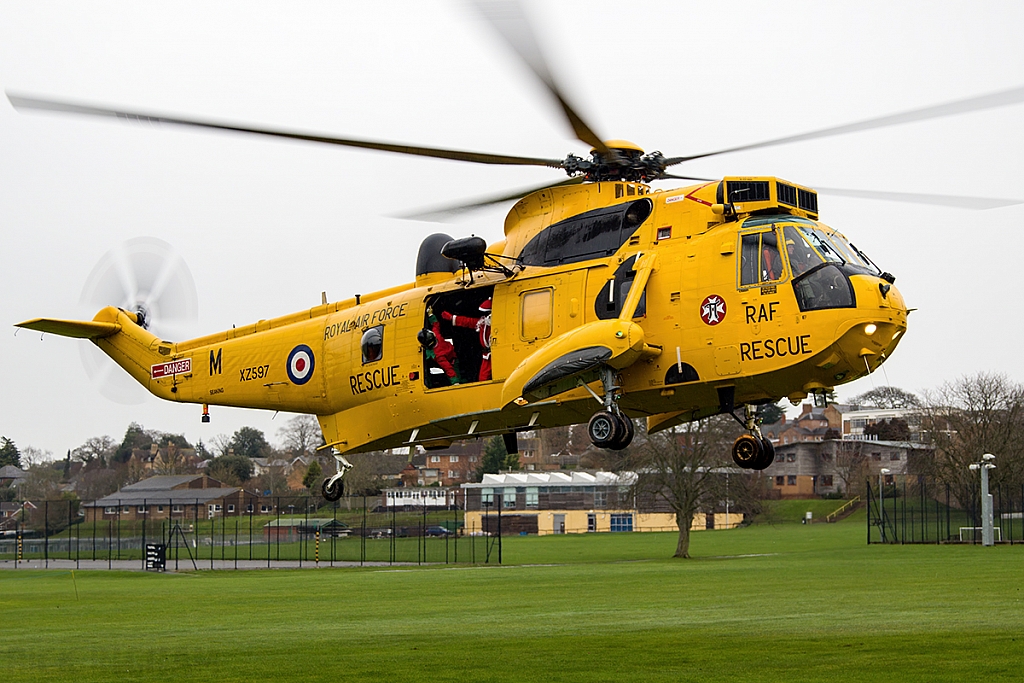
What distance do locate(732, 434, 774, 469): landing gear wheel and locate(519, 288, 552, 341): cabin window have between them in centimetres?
330

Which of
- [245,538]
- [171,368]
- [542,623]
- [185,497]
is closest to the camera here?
[171,368]

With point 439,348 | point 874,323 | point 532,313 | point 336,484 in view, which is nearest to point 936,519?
point 336,484

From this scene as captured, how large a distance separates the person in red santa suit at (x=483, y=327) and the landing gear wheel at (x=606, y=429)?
2679 millimetres

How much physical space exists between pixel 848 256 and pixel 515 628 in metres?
12.1

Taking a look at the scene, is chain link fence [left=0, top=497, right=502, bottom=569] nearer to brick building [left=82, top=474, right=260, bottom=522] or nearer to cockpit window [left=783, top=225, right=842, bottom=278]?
brick building [left=82, top=474, right=260, bottom=522]

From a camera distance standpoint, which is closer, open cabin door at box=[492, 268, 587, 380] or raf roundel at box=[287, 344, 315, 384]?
open cabin door at box=[492, 268, 587, 380]

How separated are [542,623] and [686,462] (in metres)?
34.5

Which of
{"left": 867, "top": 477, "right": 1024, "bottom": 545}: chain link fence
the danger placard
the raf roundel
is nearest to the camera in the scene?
the raf roundel

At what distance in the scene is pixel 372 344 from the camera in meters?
21.2

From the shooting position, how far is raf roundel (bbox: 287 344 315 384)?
22.5 meters

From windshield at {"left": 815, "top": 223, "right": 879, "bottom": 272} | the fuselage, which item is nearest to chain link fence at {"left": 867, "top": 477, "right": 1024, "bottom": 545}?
the fuselage

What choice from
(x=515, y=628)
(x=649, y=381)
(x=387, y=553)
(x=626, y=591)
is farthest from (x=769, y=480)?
(x=649, y=381)

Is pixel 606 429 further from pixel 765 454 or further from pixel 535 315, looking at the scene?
pixel 765 454

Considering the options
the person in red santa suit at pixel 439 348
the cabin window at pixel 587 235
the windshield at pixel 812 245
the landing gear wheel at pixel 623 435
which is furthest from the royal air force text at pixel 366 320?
the windshield at pixel 812 245
